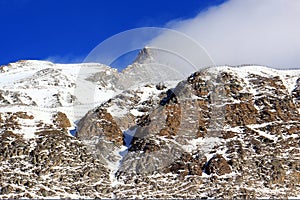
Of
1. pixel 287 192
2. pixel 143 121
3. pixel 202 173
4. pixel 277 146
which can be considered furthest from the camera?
pixel 143 121

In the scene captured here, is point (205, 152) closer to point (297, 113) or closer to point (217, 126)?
point (217, 126)

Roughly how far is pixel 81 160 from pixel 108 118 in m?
25.5

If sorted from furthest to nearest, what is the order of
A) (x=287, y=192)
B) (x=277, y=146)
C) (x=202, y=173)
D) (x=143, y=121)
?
(x=143, y=121), (x=277, y=146), (x=202, y=173), (x=287, y=192)

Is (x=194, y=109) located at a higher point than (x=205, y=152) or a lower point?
higher

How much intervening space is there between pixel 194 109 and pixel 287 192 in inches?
1862

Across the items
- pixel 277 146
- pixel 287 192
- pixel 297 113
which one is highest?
Answer: pixel 297 113

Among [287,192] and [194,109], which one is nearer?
[287,192]

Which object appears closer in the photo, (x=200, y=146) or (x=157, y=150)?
(x=157, y=150)

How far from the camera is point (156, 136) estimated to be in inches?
7175

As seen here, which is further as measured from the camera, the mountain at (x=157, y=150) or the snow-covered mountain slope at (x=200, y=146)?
the snow-covered mountain slope at (x=200, y=146)

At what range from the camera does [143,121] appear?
191 m

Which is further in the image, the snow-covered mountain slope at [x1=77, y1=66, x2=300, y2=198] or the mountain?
the snow-covered mountain slope at [x1=77, y1=66, x2=300, y2=198]

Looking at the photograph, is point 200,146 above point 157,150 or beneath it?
above

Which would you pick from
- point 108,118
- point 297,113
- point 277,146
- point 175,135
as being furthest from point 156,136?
point 297,113
